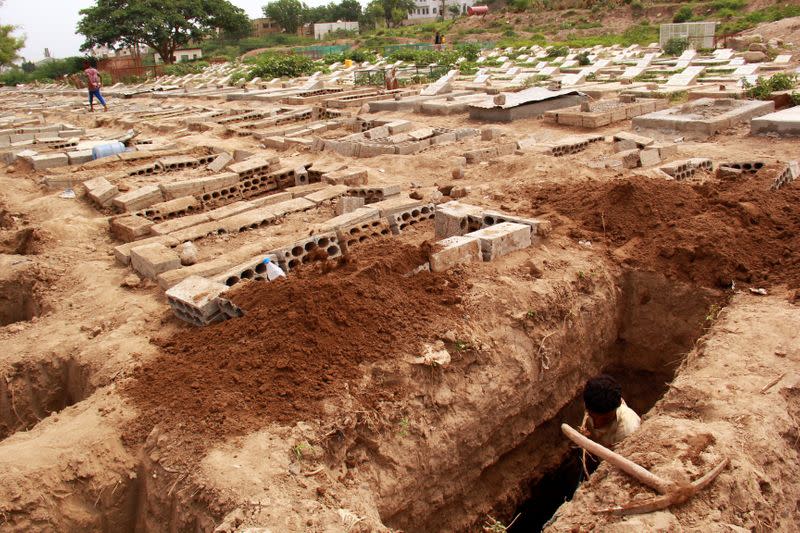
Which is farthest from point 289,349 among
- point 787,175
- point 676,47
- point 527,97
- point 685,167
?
point 676,47

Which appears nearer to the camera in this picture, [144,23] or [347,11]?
[144,23]

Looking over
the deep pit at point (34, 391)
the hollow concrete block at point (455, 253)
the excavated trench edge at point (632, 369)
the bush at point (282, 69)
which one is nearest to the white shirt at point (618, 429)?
the excavated trench edge at point (632, 369)

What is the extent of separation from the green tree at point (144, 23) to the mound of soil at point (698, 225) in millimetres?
40696

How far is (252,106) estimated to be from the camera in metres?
18.5

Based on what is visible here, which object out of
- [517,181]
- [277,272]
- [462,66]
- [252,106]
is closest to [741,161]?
[517,181]

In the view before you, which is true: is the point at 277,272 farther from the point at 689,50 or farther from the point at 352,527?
the point at 689,50

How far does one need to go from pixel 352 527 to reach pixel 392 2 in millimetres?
66654

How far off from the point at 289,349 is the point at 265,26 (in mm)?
72551

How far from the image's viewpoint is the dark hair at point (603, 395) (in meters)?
4.07

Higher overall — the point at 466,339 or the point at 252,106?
the point at 252,106

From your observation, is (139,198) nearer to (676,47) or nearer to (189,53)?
(676,47)

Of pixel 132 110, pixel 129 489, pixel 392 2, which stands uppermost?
pixel 392 2

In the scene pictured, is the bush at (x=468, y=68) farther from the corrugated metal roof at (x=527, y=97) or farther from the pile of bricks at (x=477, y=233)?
the pile of bricks at (x=477, y=233)

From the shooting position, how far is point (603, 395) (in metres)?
4.07
